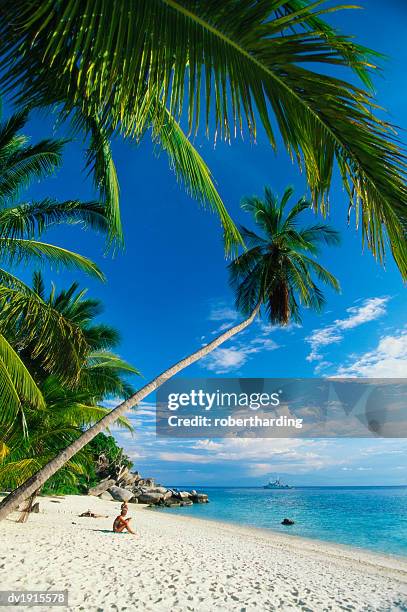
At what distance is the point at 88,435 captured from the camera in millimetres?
6441

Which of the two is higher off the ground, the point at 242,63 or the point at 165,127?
the point at 165,127

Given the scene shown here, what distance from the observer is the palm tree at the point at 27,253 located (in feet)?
18.5

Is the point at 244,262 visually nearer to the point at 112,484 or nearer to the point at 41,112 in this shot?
the point at 41,112

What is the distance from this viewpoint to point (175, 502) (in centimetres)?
3388

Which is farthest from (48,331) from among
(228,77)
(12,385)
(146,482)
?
(146,482)

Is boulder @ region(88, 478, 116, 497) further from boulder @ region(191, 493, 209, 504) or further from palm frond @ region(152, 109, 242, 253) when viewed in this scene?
palm frond @ region(152, 109, 242, 253)

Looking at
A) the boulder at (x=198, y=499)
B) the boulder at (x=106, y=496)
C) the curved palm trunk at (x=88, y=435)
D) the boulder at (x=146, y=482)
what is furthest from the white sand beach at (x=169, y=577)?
the boulder at (x=146, y=482)

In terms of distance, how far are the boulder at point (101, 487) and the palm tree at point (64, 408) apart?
1345 centimetres

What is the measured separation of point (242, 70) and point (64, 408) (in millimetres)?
9767

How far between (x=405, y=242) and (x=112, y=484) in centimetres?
3182

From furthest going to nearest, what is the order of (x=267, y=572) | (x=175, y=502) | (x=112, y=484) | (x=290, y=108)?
(x=175, y=502) < (x=112, y=484) < (x=267, y=572) < (x=290, y=108)

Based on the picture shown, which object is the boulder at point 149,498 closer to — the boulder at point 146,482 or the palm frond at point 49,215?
the boulder at point 146,482

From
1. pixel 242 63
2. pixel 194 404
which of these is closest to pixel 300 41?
pixel 242 63

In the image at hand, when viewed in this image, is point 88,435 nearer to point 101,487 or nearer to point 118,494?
point 118,494
